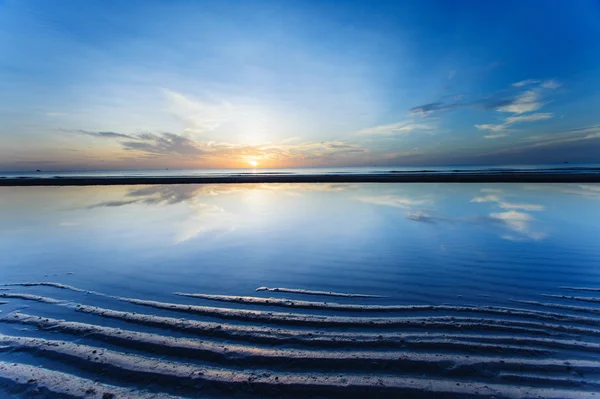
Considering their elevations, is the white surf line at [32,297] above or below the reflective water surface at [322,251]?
below

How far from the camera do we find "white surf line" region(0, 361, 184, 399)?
3.05 metres

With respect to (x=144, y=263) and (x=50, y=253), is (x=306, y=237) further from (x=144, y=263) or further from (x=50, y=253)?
(x=50, y=253)

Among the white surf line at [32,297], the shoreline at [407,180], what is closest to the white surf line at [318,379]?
the white surf line at [32,297]

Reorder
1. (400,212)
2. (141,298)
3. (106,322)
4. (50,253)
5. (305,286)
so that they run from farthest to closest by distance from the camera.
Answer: (400,212) → (50,253) → (305,286) → (141,298) → (106,322)

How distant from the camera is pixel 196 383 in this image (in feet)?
10.5

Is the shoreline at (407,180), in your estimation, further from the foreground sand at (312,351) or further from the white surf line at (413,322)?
the foreground sand at (312,351)

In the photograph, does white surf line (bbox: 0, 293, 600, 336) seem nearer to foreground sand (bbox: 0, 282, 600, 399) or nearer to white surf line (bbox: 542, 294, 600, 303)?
foreground sand (bbox: 0, 282, 600, 399)

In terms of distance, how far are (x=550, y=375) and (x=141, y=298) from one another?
6.60 metres

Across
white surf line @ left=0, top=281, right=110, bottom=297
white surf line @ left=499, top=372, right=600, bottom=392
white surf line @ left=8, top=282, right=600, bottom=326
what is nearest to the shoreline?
white surf line @ left=8, top=282, right=600, bottom=326

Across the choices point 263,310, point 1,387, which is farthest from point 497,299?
point 1,387

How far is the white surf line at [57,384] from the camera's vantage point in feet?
10.0

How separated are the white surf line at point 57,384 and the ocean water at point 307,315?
0.02m

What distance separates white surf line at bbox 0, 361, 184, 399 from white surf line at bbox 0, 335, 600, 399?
0.67ft

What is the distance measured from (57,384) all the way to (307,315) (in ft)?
11.0
